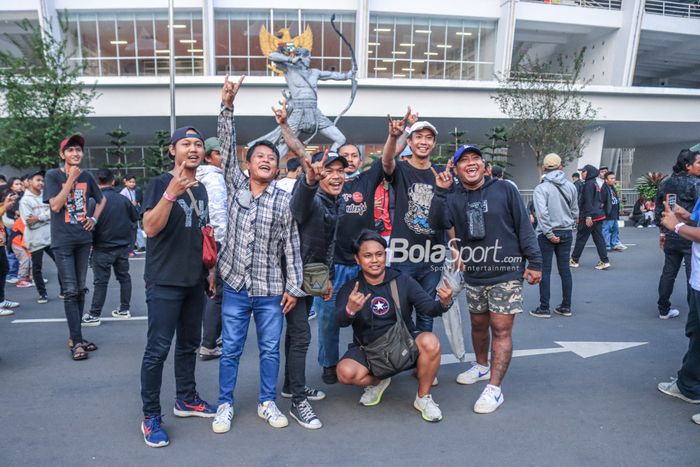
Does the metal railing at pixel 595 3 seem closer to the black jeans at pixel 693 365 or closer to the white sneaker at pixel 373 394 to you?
the black jeans at pixel 693 365

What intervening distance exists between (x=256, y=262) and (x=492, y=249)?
5.98ft

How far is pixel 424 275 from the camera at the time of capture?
420 cm

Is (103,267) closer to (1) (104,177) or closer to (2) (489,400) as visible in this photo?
(1) (104,177)

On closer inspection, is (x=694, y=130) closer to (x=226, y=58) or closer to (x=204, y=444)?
(x=226, y=58)

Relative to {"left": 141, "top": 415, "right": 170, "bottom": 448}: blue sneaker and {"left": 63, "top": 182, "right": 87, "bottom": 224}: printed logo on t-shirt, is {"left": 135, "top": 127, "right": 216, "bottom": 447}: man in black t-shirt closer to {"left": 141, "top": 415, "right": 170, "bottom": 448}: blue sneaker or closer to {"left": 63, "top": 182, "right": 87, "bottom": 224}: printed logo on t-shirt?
{"left": 141, "top": 415, "right": 170, "bottom": 448}: blue sneaker

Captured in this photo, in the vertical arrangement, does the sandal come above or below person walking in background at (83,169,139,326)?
below

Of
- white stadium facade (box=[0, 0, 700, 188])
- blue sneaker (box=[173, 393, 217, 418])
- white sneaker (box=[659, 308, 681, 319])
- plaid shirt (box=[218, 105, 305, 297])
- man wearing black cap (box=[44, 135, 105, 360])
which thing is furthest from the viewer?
white stadium facade (box=[0, 0, 700, 188])

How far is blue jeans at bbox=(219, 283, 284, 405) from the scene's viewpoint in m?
3.44

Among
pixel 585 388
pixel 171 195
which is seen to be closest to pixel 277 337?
pixel 171 195

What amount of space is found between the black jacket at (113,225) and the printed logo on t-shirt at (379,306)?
361cm

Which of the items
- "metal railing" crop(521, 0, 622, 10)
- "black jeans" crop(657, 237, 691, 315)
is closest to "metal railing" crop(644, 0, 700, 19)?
"metal railing" crop(521, 0, 622, 10)

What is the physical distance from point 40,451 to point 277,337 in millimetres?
1636

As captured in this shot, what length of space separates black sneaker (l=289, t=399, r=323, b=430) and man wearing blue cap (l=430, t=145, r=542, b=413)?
3.98 ft

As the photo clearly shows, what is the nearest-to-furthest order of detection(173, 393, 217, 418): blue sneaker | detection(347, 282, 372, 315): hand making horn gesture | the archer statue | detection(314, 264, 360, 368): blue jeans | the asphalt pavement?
the asphalt pavement → detection(347, 282, 372, 315): hand making horn gesture → detection(173, 393, 217, 418): blue sneaker → detection(314, 264, 360, 368): blue jeans → the archer statue
